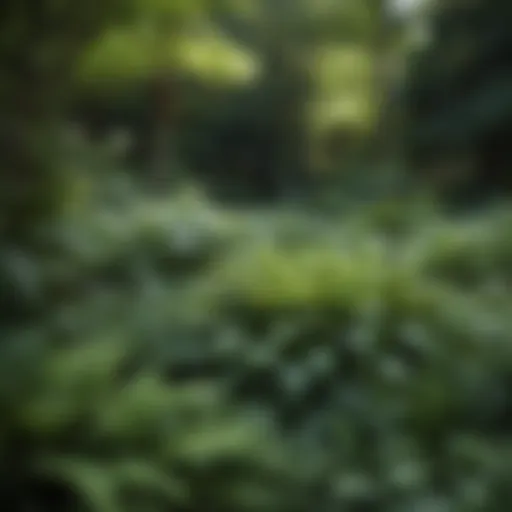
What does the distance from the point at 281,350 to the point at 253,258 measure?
0.13m

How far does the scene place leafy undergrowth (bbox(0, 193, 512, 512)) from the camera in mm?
1040

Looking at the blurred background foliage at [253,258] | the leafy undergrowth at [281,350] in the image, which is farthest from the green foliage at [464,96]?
the leafy undergrowth at [281,350]

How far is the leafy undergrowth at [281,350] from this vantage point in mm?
1040

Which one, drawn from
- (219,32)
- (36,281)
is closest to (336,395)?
(36,281)

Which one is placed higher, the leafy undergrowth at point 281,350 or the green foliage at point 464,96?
the green foliage at point 464,96

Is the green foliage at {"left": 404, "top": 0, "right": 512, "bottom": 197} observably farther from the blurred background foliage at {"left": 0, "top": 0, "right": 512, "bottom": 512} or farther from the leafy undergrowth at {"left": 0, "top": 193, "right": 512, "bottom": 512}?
the leafy undergrowth at {"left": 0, "top": 193, "right": 512, "bottom": 512}

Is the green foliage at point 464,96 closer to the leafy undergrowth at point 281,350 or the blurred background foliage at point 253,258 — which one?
the blurred background foliage at point 253,258

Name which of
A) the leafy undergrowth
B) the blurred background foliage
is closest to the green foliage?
the blurred background foliage

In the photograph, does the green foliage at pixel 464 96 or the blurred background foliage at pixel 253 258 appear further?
the green foliage at pixel 464 96

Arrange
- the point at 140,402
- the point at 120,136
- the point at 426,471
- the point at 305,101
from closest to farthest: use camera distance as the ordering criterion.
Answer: the point at 140,402 → the point at 426,471 → the point at 120,136 → the point at 305,101

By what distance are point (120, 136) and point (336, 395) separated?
18.9 inches

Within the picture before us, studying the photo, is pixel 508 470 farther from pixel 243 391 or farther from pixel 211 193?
pixel 211 193

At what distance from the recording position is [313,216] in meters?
1.29

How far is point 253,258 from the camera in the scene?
1162 millimetres
